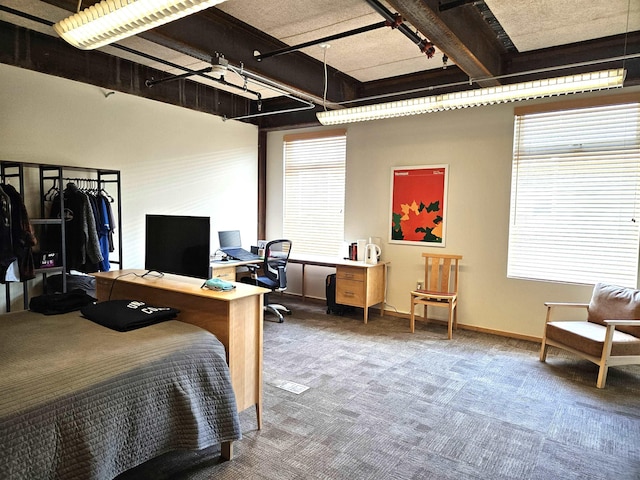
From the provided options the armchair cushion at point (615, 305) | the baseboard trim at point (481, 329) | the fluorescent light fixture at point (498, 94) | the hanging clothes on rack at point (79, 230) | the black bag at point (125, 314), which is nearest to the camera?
the black bag at point (125, 314)

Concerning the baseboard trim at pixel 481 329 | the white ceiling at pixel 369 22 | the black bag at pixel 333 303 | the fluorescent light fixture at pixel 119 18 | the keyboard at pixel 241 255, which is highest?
the white ceiling at pixel 369 22

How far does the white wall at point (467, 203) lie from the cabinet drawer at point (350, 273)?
0.62 m

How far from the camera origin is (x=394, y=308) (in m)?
5.73

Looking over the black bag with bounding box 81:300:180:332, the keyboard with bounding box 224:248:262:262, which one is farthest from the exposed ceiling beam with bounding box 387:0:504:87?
the keyboard with bounding box 224:248:262:262

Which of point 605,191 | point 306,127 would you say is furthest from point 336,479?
point 306,127

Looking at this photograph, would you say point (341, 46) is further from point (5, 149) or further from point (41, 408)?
point (41, 408)

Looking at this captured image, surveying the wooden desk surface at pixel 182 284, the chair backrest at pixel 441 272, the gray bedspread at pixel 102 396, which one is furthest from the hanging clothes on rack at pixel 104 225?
the chair backrest at pixel 441 272

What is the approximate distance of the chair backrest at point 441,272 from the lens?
5.09 m

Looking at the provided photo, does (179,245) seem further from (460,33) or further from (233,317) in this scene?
(460,33)

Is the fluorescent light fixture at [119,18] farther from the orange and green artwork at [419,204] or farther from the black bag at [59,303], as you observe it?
the orange and green artwork at [419,204]

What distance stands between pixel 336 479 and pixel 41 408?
1530mm

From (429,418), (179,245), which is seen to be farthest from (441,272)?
(179,245)

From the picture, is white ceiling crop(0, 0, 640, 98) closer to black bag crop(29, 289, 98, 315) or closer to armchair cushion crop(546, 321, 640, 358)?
black bag crop(29, 289, 98, 315)

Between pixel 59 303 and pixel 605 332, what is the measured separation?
4457mm
